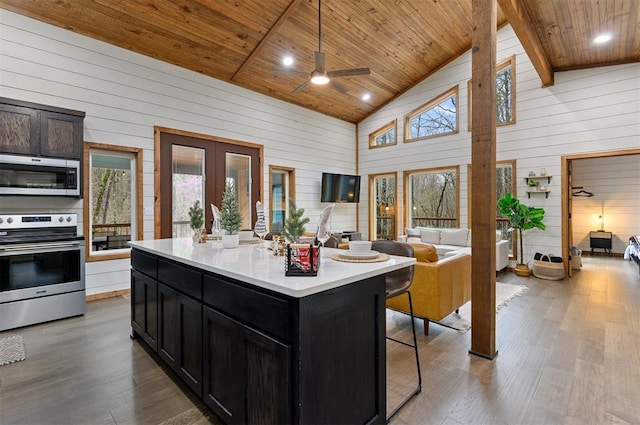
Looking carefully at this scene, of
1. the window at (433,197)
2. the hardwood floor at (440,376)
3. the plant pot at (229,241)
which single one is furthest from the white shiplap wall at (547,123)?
the plant pot at (229,241)

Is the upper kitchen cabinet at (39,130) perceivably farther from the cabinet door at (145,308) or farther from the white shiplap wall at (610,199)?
the white shiplap wall at (610,199)

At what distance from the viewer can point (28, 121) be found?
337 centimetres

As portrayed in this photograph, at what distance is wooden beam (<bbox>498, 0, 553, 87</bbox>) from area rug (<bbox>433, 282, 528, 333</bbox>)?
357 cm

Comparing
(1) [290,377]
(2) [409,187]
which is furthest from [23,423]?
(2) [409,187]

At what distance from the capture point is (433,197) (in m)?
7.21

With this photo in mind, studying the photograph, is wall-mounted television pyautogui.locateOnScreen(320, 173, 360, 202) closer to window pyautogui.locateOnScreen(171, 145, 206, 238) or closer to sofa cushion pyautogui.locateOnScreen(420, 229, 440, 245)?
sofa cushion pyautogui.locateOnScreen(420, 229, 440, 245)

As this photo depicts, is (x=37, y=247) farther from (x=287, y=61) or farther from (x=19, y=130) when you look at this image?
(x=287, y=61)

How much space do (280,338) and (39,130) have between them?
388cm

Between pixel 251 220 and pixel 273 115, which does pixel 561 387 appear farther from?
pixel 273 115

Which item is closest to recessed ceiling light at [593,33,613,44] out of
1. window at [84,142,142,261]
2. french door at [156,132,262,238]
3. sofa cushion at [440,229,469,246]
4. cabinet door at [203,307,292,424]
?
sofa cushion at [440,229,469,246]

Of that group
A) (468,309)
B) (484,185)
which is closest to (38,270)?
(484,185)

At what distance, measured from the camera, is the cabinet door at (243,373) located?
134cm

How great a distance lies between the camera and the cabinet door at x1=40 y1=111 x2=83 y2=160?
348 centimetres

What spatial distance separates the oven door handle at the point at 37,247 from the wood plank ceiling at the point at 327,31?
274 centimetres
